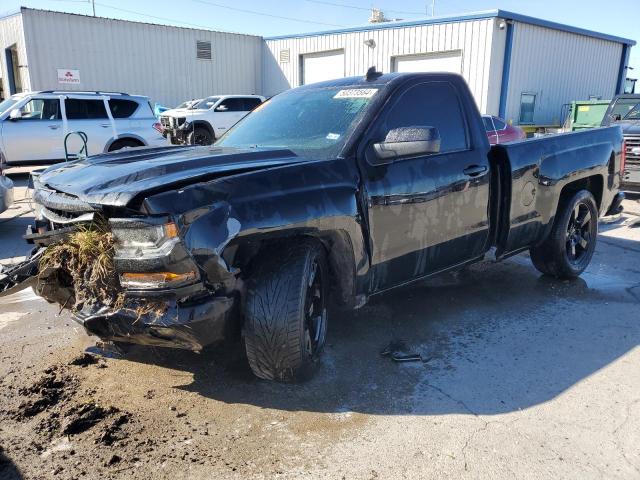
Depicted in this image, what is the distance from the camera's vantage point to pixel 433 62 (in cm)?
2002

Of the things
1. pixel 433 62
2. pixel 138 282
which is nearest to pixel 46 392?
pixel 138 282

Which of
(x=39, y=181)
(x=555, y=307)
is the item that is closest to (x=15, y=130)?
(x=39, y=181)

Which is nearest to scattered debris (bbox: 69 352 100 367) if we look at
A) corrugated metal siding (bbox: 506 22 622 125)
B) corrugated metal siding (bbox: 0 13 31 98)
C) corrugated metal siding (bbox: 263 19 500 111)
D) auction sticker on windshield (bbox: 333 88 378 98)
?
auction sticker on windshield (bbox: 333 88 378 98)

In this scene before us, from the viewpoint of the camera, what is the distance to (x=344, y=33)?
74.1 ft

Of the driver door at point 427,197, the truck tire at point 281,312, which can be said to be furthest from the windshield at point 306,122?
the truck tire at point 281,312

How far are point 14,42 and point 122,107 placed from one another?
1170 centimetres

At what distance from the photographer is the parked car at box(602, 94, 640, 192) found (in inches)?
389

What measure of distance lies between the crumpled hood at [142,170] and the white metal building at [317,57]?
16.9 metres

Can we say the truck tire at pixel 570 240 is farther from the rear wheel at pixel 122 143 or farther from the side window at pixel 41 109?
the side window at pixel 41 109

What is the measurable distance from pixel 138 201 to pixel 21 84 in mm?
24017

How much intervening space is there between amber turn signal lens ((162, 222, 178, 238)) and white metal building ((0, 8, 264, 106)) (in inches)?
837

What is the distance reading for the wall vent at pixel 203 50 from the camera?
24.5 metres

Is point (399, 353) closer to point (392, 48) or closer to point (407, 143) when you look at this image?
point (407, 143)

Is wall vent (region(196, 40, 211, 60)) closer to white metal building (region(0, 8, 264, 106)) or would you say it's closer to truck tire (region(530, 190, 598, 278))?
white metal building (region(0, 8, 264, 106))
